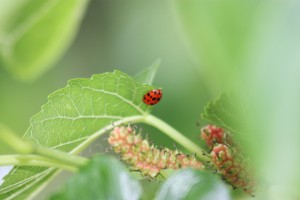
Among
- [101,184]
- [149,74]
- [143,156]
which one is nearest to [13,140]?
[101,184]

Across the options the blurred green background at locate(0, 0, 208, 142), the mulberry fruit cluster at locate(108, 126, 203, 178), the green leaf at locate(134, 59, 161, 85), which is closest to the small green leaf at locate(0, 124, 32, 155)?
the mulberry fruit cluster at locate(108, 126, 203, 178)

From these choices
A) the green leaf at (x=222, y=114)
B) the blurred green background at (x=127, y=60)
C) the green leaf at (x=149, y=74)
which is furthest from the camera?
the blurred green background at (x=127, y=60)

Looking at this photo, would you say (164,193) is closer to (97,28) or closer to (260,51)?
(260,51)

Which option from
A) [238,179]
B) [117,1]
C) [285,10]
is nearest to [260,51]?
[285,10]

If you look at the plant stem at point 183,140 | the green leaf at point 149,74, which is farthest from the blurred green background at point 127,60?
the plant stem at point 183,140

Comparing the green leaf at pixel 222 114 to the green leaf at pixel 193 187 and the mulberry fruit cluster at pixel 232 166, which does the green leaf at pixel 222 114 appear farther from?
the green leaf at pixel 193 187

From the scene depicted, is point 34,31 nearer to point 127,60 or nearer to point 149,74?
point 149,74
